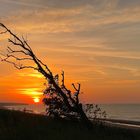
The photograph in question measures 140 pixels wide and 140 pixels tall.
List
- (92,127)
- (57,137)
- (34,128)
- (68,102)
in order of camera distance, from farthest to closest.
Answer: (68,102)
(92,127)
(34,128)
(57,137)

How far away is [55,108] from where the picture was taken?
23406 mm

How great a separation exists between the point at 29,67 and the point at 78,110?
3.24 m

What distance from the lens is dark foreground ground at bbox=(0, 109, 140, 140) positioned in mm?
16797

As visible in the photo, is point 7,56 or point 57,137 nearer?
point 57,137

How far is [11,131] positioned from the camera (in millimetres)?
17531

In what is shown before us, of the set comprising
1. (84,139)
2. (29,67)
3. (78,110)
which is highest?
(29,67)

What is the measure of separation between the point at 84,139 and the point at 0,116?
6193mm

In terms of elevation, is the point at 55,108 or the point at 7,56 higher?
the point at 7,56

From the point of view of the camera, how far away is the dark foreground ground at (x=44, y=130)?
55.1 ft

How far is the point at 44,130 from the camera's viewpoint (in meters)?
18.5

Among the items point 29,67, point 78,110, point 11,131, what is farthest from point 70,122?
point 11,131

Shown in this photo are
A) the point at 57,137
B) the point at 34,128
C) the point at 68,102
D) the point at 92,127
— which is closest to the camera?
the point at 57,137

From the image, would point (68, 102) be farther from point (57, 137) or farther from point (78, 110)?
point (57, 137)

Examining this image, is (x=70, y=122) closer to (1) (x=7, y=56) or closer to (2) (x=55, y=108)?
(2) (x=55, y=108)
